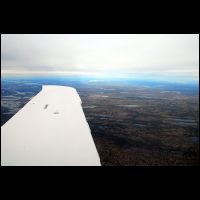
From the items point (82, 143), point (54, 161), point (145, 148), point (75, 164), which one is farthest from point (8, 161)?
point (145, 148)

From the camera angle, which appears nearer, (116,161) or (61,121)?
(61,121)

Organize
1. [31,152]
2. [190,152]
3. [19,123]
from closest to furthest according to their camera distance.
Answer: [31,152] → [19,123] → [190,152]

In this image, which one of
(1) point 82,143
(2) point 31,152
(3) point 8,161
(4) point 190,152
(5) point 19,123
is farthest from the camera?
(4) point 190,152

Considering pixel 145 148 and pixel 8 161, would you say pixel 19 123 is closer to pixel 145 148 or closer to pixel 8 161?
pixel 8 161

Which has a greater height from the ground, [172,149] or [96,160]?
[96,160]

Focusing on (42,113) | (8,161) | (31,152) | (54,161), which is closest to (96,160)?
(54,161)
